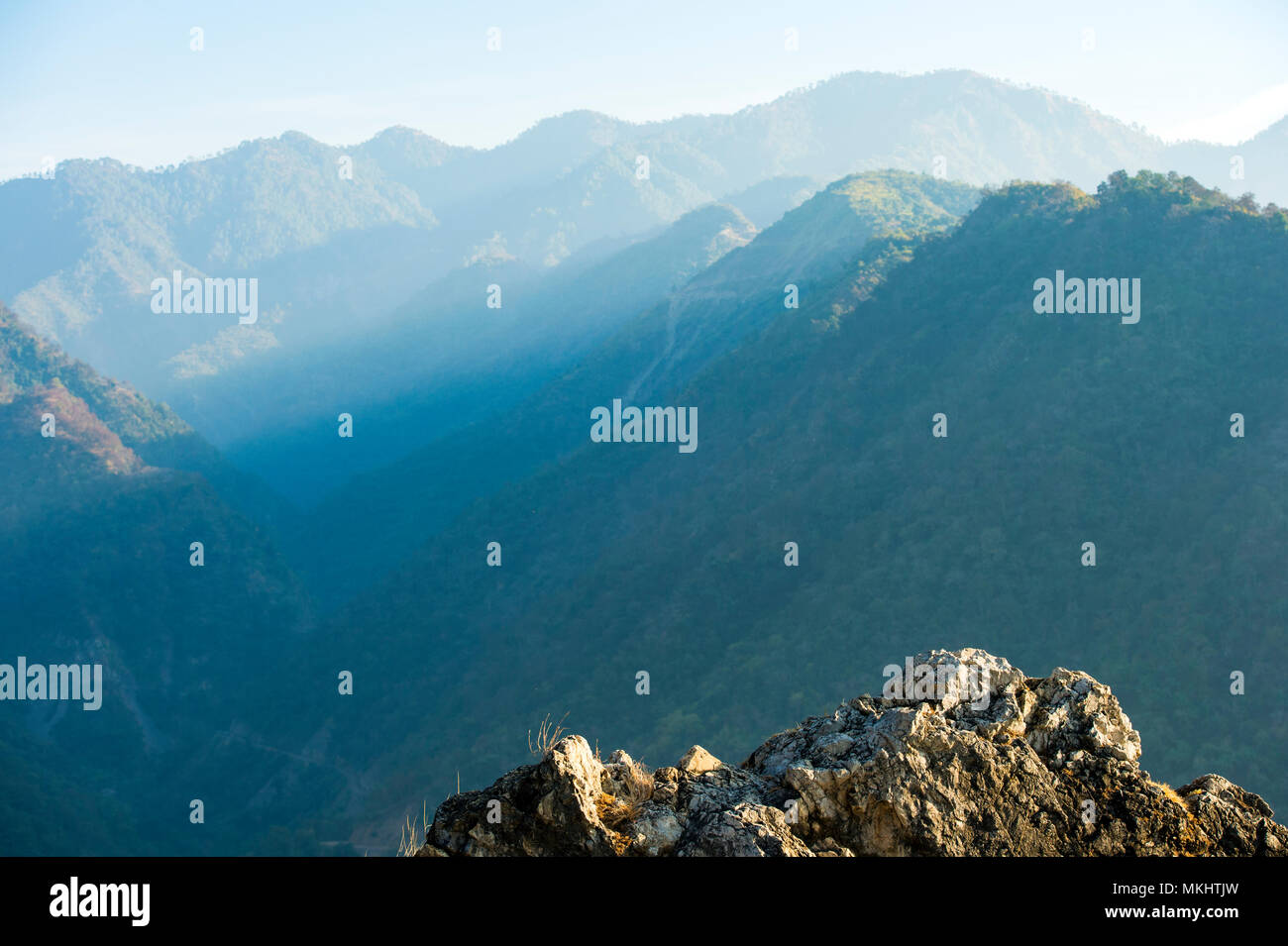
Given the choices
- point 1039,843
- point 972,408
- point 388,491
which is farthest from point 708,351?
point 1039,843

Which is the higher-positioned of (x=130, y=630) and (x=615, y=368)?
(x=615, y=368)

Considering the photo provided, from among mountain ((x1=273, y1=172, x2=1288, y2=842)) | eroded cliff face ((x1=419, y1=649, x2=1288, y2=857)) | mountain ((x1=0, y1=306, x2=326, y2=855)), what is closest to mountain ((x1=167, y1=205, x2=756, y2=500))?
mountain ((x1=0, y1=306, x2=326, y2=855))

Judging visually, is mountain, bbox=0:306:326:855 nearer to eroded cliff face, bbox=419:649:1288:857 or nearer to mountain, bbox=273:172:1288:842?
mountain, bbox=273:172:1288:842

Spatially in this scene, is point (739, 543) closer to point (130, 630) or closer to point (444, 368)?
point (130, 630)

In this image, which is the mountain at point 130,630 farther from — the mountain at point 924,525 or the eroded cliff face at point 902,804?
the eroded cliff face at point 902,804

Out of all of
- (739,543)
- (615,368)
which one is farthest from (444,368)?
(739,543)

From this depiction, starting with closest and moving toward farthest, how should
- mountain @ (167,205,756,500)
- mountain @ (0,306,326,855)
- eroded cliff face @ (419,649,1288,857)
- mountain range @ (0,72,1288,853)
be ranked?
eroded cliff face @ (419,649,1288,857) < mountain range @ (0,72,1288,853) < mountain @ (0,306,326,855) < mountain @ (167,205,756,500)
